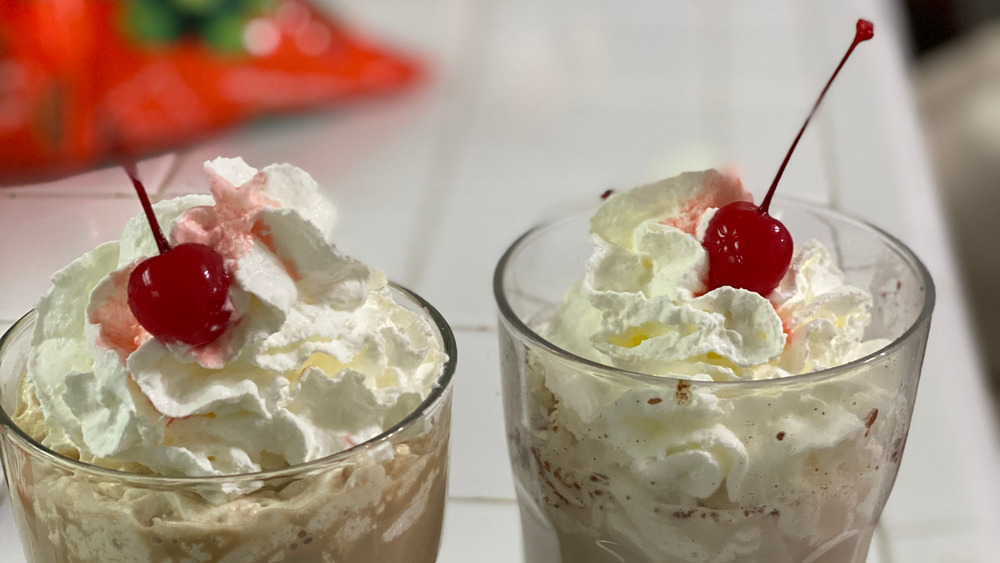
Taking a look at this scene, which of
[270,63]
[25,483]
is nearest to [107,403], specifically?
[25,483]

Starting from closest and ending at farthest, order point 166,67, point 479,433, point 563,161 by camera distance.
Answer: point 479,433, point 563,161, point 166,67

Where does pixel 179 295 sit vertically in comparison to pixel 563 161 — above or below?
above

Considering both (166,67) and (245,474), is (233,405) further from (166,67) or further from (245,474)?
(166,67)

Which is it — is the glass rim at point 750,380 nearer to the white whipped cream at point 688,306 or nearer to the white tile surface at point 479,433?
the white whipped cream at point 688,306

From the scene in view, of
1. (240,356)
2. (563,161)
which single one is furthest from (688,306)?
(563,161)

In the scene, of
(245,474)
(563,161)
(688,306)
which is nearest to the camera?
(245,474)

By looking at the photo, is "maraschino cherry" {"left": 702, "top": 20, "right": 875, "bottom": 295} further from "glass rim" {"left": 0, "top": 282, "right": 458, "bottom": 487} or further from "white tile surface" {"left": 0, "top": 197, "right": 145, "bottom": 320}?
"white tile surface" {"left": 0, "top": 197, "right": 145, "bottom": 320}

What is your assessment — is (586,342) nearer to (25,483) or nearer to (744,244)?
(744,244)

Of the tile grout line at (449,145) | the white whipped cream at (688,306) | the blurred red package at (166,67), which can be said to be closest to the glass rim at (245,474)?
the white whipped cream at (688,306)
